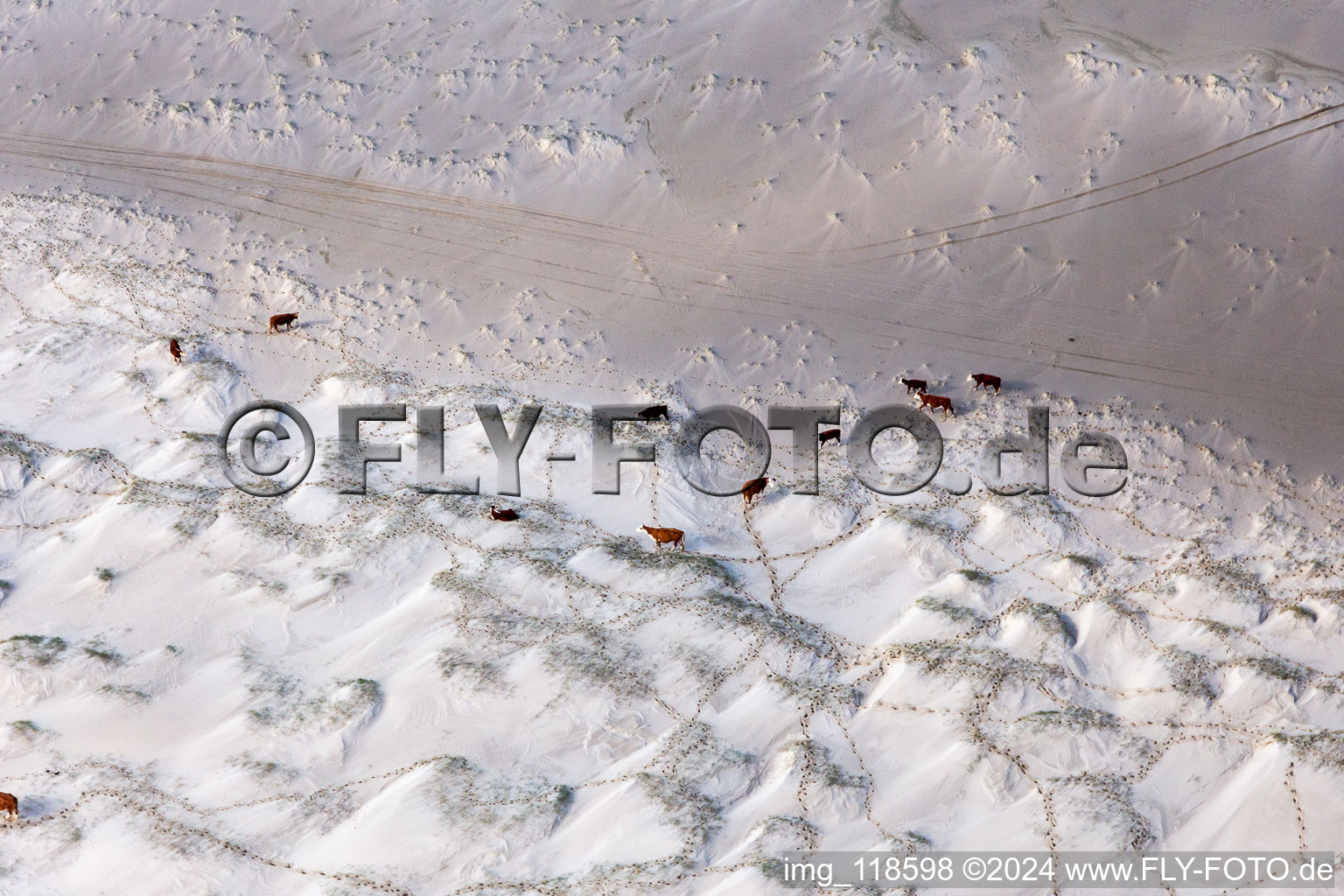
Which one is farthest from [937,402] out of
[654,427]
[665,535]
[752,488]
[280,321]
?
[280,321]

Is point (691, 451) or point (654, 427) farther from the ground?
point (654, 427)

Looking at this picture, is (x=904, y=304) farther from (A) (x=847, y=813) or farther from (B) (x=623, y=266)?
(A) (x=847, y=813)

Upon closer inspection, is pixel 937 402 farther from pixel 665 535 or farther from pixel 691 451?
pixel 665 535

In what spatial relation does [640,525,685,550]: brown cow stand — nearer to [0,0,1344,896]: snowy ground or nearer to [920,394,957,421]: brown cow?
[0,0,1344,896]: snowy ground

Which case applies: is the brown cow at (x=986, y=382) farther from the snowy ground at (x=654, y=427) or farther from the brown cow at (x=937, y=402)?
the brown cow at (x=937, y=402)

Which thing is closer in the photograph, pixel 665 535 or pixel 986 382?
pixel 665 535

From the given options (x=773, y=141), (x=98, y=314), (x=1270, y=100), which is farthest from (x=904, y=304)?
(x=98, y=314)

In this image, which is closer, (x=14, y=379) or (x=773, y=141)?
(x=14, y=379)
